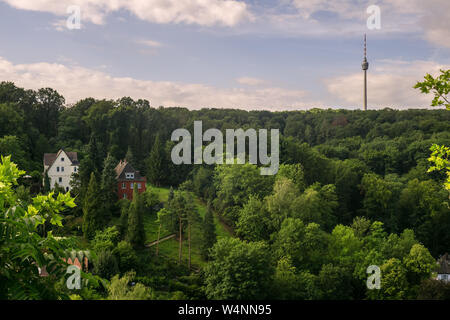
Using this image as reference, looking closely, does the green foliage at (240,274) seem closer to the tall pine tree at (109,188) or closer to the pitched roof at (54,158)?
the tall pine tree at (109,188)

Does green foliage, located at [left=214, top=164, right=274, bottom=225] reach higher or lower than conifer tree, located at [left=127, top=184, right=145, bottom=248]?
higher

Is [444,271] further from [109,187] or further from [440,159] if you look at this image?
[440,159]

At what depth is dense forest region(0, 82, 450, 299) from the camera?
2481 cm

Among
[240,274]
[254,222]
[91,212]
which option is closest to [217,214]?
[254,222]

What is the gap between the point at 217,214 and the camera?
4491 centimetres

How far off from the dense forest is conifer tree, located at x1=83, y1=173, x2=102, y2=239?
10 cm

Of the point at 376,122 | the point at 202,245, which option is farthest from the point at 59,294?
the point at 376,122

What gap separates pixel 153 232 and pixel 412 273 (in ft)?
78.0

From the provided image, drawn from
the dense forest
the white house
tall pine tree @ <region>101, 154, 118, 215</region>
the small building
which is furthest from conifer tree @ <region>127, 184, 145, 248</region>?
the small building

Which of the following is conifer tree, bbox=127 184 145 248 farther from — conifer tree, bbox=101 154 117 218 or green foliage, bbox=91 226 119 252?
conifer tree, bbox=101 154 117 218

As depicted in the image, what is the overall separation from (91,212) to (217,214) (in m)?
15.7

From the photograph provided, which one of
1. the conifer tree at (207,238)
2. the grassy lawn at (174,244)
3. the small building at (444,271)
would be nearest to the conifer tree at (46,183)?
the grassy lawn at (174,244)

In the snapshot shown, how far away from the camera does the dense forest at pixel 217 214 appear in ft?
81.4
